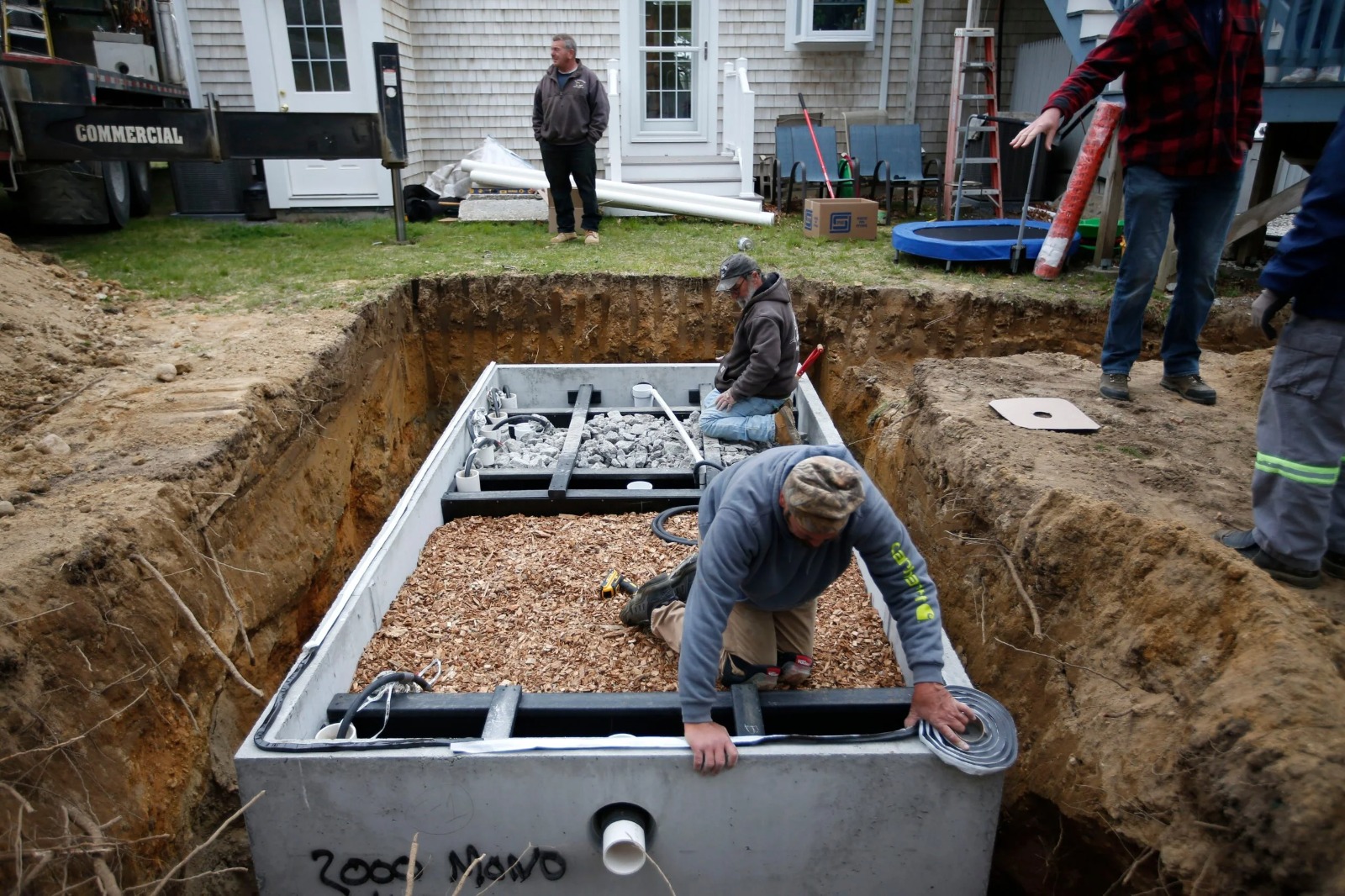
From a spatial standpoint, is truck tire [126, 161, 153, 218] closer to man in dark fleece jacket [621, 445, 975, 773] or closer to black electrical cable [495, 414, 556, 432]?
black electrical cable [495, 414, 556, 432]

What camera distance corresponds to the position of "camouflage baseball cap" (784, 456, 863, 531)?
2.20 meters

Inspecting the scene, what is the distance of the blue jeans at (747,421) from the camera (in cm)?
525

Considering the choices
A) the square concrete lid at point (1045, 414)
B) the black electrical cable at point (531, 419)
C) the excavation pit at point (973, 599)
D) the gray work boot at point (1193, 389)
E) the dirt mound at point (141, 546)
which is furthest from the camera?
the black electrical cable at point (531, 419)

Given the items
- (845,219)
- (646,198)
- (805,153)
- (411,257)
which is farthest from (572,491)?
(805,153)

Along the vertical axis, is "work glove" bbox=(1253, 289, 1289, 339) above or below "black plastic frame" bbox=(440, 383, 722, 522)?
above

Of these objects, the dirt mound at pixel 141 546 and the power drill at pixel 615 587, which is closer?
the dirt mound at pixel 141 546

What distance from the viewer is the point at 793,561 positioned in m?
2.58

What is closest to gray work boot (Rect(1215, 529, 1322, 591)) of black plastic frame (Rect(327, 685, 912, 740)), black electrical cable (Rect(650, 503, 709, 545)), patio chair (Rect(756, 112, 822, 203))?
black plastic frame (Rect(327, 685, 912, 740))

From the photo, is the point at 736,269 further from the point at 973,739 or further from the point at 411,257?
the point at 411,257

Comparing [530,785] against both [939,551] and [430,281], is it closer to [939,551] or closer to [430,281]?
[939,551]

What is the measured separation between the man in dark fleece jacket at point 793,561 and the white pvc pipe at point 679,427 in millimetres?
2289

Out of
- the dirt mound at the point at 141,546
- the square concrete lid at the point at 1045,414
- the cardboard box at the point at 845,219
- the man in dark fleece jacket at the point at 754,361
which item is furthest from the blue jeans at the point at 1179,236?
the cardboard box at the point at 845,219

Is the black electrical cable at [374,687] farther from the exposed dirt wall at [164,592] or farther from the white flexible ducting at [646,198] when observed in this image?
the white flexible ducting at [646,198]

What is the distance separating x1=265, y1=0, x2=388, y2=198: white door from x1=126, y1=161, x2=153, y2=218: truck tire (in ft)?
5.78
